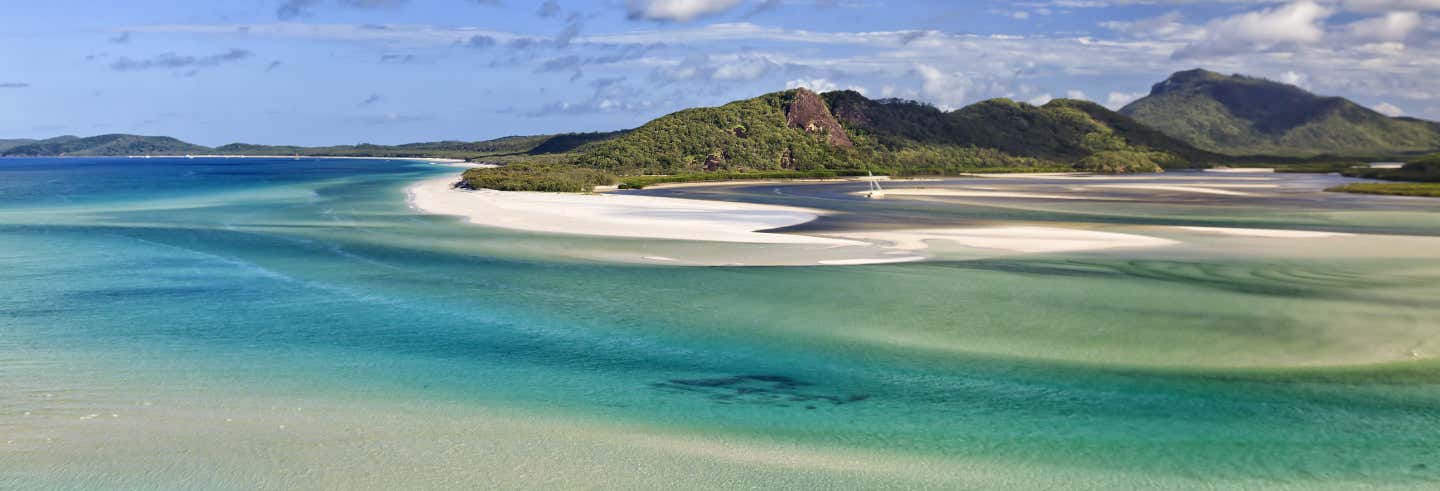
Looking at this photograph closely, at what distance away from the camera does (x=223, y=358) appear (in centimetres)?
1717

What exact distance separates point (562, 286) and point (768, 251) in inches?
387

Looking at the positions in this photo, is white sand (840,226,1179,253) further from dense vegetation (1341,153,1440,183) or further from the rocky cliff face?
the rocky cliff face

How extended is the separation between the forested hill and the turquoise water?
311ft

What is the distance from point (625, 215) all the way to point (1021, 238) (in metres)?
22.2

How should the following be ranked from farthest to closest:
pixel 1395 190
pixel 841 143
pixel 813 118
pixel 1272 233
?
1. pixel 813 118
2. pixel 841 143
3. pixel 1395 190
4. pixel 1272 233

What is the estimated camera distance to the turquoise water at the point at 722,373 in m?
11.5

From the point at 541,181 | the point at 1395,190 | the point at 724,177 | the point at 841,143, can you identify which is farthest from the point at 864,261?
the point at 841,143

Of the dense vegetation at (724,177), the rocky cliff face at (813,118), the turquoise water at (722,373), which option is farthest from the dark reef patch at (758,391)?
the rocky cliff face at (813,118)

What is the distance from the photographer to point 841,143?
154 meters

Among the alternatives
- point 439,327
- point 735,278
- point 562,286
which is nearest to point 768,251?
point 735,278

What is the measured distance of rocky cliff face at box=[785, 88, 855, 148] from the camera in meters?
154

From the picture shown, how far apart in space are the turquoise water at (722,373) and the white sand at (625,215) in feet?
31.9

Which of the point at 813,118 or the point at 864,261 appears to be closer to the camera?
the point at 864,261

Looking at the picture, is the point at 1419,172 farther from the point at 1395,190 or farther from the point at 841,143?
the point at 841,143
